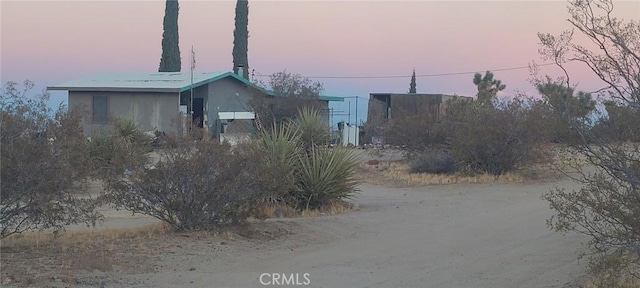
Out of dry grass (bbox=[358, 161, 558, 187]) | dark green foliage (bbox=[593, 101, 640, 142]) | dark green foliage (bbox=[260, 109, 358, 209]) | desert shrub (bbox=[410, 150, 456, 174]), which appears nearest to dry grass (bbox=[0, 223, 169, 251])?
dark green foliage (bbox=[260, 109, 358, 209])

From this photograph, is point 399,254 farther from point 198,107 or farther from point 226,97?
point 226,97

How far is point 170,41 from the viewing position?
4431 cm

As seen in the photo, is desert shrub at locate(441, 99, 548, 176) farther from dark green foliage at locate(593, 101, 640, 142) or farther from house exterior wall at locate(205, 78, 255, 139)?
house exterior wall at locate(205, 78, 255, 139)

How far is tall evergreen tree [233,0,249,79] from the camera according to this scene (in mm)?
45969

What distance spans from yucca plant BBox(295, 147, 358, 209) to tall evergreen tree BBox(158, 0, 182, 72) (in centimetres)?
3007

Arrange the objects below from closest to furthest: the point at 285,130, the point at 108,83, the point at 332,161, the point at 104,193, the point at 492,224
Answer: the point at 104,193, the point at 492,224, the point at 332,161, the point at 285,130, the point at 108,83

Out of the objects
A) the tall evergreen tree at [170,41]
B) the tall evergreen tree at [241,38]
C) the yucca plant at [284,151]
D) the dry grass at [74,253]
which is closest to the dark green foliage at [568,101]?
the dry grass at [74,253]

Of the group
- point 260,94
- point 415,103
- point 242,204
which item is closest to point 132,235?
point 242,204

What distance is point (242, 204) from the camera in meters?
11.2

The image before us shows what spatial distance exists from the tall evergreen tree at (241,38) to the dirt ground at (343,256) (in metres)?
32.4

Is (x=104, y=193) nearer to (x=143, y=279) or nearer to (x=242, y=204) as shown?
(x=242, y=204)

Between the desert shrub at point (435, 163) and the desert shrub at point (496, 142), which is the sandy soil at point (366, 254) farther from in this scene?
the desert shrub at point (435, 163)

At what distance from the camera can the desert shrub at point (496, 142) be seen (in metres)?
21.7

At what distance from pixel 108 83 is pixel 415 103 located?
15.1m
